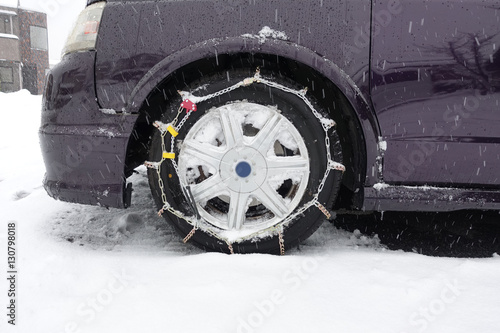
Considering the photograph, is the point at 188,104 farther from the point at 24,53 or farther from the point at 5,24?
the point at 24,53

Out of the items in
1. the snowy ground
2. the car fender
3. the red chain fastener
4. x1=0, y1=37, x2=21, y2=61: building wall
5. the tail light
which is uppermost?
x1=0, y1=37, x2=21, y2=61: building wall

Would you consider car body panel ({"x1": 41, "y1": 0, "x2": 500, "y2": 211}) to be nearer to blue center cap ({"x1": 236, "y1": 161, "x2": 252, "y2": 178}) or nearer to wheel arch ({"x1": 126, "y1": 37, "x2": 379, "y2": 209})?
wheel arch ({"x1": 126, "y1": 37, "x2": 379, "y2": 209})

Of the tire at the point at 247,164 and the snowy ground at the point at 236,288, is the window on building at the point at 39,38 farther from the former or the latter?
the tire at the point at 247,164

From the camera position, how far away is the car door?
165 cm

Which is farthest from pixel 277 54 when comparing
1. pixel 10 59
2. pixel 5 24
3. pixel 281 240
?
pixel 5 24

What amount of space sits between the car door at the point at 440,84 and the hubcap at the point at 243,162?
1.50ft

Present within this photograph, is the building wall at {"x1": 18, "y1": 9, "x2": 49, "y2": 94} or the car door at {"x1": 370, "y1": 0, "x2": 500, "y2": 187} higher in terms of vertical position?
the building wall at {"x1": 18, "y1": 9, "x2": 49, "y2": 94}

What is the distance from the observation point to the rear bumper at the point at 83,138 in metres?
1.78

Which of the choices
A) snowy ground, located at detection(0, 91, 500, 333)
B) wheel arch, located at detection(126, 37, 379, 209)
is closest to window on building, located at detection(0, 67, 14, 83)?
Answer: snowy ground, located at detection(0, 91, 500, 333)

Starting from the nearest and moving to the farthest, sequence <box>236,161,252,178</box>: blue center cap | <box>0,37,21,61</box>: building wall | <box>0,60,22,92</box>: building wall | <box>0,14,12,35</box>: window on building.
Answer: <box>236,161,252,178</box>: blue center cap → <box>0,37,21,61</box>: building wall → <box>0,60,22,92</box>: building wall → <box>0,14,12,35</box>: window on building

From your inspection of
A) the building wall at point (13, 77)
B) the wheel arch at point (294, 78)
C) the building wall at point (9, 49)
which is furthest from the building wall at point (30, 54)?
the wheel arch at point (294, 78)

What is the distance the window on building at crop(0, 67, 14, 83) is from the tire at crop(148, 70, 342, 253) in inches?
1122

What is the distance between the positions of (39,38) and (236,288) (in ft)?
108

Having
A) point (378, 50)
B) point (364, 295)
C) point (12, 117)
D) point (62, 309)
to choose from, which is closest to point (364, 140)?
point (378, 50)
